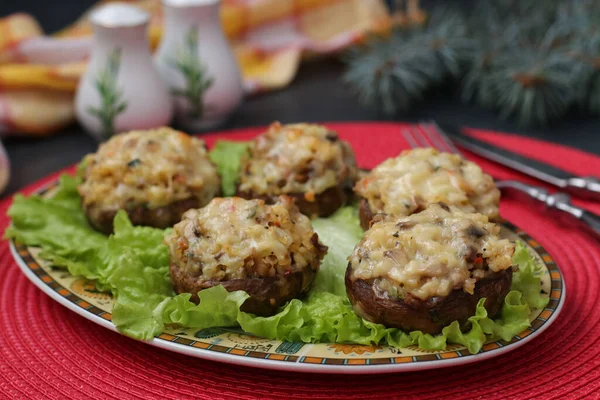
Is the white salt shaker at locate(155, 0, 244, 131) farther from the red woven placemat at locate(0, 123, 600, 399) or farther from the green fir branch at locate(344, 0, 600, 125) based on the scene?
the red woven placemat at locate(0, 123, 600, 399)

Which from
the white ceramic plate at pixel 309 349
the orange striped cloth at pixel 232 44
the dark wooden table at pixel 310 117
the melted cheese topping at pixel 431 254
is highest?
the melted cheese topping at pixel 431 254

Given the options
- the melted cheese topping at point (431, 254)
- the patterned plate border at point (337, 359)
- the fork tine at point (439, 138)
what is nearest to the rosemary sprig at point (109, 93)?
the fork tine at point (439, 138)

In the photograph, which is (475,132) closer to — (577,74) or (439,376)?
(577,74)

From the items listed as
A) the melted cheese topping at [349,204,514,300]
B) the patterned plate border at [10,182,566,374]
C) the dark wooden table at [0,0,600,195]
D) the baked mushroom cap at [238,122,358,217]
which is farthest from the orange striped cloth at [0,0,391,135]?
the melted cheese topping at [349,204,514,300]

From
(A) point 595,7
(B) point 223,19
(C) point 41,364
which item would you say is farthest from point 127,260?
(A) point 595,7

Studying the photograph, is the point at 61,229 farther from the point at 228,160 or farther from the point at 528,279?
the point at 528,279

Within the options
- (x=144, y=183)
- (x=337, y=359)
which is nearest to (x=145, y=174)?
(x=144, y=183)

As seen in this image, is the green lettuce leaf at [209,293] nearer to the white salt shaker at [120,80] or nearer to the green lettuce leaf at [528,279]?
the green lettuce leaf at [528,279]
